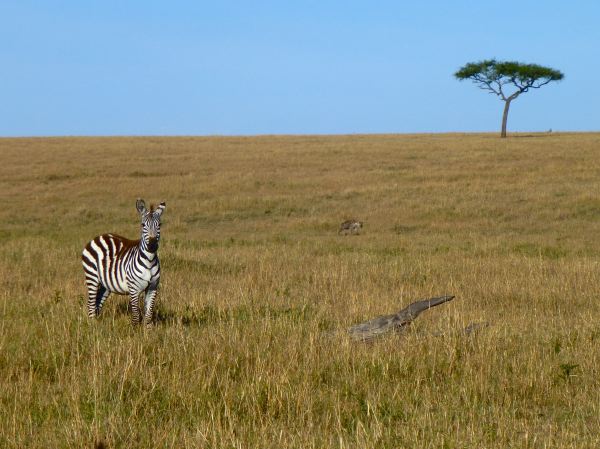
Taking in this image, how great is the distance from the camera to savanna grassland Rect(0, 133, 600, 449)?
527 cm

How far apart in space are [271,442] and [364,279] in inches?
329

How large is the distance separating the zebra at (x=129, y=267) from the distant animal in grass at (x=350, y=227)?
13771 millimetres

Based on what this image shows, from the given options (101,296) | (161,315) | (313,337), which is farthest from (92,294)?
(313,337)

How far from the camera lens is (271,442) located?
4.84 metres

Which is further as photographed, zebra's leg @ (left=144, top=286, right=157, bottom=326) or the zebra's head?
zebra's leg @ (left=144, top=286, right=157, bottom=326)

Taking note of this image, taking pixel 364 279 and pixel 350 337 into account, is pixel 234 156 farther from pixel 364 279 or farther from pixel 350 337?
pixel 350 337

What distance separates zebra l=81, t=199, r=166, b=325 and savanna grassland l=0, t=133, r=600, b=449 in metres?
0.33

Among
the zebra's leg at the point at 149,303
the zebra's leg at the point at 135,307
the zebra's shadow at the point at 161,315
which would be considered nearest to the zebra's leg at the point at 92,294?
the zebra's shadow at the point at 161,315

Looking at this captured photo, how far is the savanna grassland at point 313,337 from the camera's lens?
5.27m

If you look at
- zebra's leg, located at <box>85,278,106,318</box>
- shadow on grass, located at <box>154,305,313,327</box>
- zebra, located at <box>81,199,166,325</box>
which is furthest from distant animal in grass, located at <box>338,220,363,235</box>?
zebra's leg, located at <box>85,278,106,318</box>

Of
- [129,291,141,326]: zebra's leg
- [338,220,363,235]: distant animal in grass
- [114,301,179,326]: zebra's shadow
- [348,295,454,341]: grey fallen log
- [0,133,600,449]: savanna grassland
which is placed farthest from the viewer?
[338,220,363,235]: distant animal in grass

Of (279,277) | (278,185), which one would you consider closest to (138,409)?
(279,277)

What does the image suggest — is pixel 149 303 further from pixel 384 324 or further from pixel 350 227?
pixel 350 227

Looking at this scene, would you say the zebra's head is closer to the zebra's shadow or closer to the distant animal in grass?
the zebra's shadow
